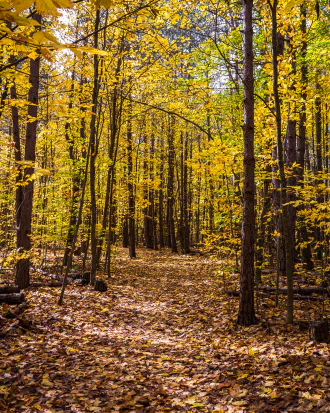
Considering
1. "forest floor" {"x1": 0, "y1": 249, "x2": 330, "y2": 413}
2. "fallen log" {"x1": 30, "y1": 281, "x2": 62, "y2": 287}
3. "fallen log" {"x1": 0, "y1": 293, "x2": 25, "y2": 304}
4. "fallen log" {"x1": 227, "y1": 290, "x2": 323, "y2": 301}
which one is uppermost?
"fallen log" {"x1": 0, "y1": 293, "x2": 25, "y2": 304}

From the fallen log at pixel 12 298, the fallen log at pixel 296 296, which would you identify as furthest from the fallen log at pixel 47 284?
the fallen log at pixel 296 296

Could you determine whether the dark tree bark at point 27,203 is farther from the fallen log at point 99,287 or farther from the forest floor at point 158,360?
the fallen log at point 99,287

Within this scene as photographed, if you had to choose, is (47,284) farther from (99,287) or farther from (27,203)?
(27,203)

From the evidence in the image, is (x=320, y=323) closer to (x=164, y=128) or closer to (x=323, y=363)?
(x=323, y=363)

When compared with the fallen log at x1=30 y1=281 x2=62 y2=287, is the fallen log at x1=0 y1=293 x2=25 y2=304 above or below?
above

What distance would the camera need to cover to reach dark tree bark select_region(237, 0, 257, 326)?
5.89 meters

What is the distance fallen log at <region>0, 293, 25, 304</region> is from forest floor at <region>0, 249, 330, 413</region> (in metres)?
0.38

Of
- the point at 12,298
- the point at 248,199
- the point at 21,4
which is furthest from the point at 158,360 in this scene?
the point at 21,4

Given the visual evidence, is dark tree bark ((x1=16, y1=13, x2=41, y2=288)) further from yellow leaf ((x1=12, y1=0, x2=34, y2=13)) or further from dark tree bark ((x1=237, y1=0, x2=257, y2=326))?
yellow leaf ((x1=12, y1=0, x2=34, y2=13))

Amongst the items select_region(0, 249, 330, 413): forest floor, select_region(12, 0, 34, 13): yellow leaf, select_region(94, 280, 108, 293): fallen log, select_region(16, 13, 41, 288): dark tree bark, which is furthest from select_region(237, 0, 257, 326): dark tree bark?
select_region(16, 13, 41, 288): dark tree bark

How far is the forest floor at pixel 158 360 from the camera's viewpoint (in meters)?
3.44

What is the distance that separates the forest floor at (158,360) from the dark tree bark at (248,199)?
468mm

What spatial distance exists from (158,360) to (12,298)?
3916 mm

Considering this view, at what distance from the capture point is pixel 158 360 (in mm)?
4777
